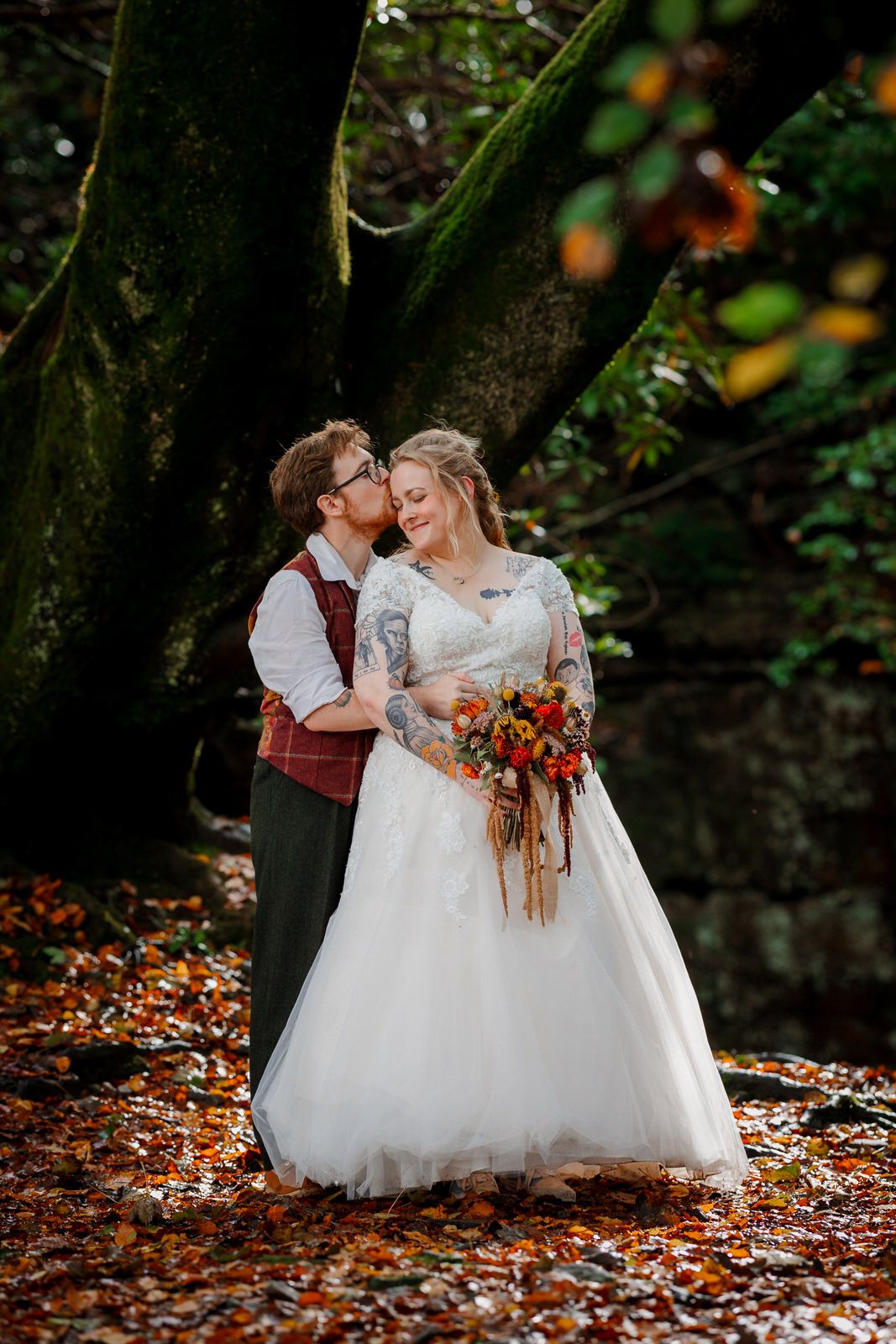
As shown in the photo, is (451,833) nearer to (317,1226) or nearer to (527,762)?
(527,762)

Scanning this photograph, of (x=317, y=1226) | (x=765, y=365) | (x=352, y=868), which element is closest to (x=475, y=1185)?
(x=317, y=1226)

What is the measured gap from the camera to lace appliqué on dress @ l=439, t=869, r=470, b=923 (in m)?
3.44

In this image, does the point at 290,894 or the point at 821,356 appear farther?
the point at 290,894

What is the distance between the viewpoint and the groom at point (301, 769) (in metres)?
3.72

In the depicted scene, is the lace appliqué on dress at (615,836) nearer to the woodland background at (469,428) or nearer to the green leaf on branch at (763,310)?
the woodland background at (469,428)

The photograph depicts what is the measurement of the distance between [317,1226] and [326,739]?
1.58 m

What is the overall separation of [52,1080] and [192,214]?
151 inches

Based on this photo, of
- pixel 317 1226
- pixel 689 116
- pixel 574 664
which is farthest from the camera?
pixel 574 664

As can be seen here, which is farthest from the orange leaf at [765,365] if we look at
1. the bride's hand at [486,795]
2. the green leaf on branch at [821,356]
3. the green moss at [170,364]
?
the green moss at [170,364]

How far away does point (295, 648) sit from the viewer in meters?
3.75

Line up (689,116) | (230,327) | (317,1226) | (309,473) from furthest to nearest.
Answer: (230,327), (309,473), (317,1226), (689,116)

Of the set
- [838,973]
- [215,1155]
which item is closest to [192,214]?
[215,1155]

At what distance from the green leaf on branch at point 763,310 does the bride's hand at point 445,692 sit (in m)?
2.59

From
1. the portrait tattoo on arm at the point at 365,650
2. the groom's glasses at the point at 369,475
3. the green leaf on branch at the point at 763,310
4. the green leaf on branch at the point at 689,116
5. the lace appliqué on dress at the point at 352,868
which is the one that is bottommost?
the lace appliqué on dress at the point at 352,868
